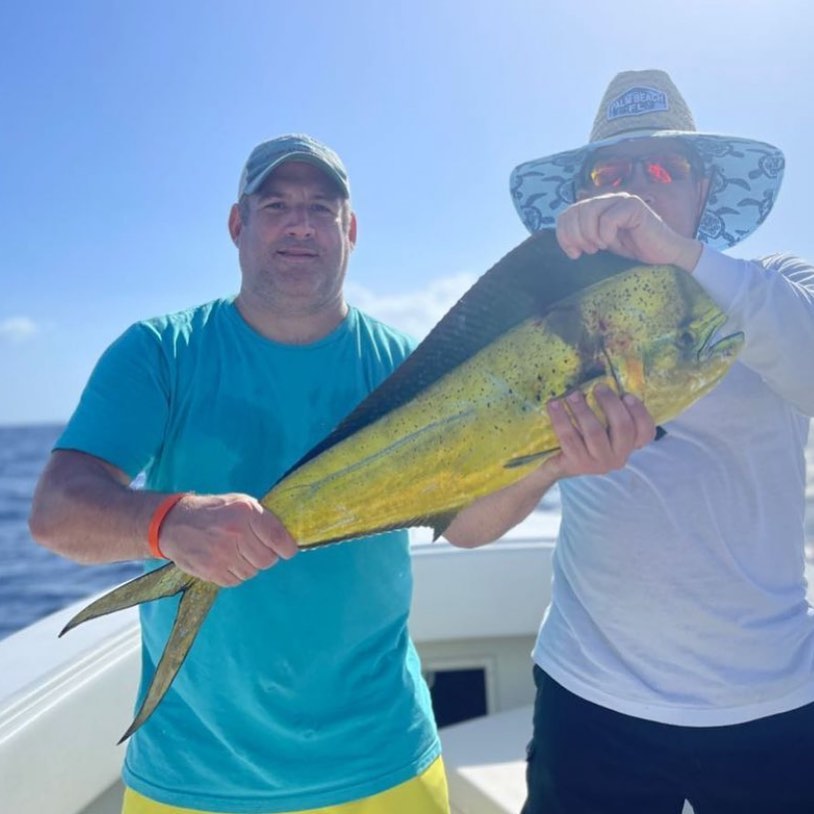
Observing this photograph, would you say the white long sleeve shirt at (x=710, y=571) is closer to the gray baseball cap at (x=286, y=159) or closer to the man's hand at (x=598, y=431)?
the man's hand at (x=598, y=431)

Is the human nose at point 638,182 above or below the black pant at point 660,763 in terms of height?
above

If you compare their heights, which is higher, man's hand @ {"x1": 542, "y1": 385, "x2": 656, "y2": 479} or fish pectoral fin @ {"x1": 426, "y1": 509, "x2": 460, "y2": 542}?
man's hand @ {"x1": 542, "y1": 385, "x2": 656, "y2": 479}

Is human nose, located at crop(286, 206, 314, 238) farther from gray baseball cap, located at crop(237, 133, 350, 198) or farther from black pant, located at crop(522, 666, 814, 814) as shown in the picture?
black pant, located at crop(522, 666, 814, 814)

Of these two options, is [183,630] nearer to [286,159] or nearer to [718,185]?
[286,159]

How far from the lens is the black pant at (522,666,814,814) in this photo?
6.39 ft

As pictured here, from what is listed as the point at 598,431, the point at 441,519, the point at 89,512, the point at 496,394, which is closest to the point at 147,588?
the point at 89,512

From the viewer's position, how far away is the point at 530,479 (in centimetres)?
191

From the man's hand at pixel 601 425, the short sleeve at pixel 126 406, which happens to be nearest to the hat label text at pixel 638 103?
the man's hand at pixel 601 425

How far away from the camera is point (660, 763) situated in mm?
2018

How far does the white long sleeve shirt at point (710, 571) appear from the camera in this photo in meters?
1.98

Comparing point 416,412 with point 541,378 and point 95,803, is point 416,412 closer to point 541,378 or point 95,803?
point 541,378

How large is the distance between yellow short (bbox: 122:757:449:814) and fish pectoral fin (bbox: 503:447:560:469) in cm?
91

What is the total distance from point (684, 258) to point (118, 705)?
2501 mm

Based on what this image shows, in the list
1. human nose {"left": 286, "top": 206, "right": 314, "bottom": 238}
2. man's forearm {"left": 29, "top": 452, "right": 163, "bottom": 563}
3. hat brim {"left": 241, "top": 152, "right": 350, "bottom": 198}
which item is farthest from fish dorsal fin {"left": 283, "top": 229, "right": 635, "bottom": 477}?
hat brim {"left": 241, "top": 152, "right": 350, "bottom": 198}
